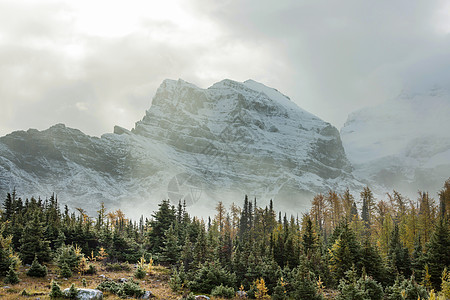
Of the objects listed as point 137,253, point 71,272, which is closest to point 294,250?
point 137,253

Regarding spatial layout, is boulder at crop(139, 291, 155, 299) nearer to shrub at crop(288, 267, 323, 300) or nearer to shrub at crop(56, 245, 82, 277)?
shrub at crop(56, 245, 82, 277)

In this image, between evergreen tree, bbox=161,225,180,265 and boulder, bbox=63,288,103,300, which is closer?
boulder, bbox=63,288,103,300

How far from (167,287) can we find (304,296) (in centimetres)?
1378

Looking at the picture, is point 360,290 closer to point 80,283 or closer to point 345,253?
point 345,253

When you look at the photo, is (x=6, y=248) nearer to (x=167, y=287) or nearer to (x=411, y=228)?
(x=167, y=287)

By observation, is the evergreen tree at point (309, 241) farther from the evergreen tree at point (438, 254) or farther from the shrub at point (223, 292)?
the shrub at point (223, 292)

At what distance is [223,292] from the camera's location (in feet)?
112

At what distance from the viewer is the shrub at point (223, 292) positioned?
111ft

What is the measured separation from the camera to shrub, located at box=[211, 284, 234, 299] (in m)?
33.8

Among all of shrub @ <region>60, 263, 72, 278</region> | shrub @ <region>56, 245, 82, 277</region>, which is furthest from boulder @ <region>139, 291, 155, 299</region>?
shrub @ <region>56, 245, 82, 277</region>

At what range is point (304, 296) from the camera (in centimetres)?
3181

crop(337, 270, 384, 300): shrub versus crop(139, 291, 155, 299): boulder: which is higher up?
crop(337, 270, 384, 300): shrub

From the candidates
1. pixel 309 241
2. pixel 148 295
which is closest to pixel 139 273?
pixel 148 295

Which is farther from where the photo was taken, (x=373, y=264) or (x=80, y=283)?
(x=373, y=264)
